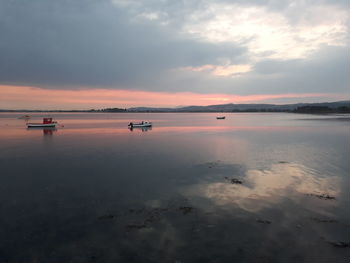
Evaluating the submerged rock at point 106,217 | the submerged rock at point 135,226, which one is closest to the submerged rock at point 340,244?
the submerged rock at point 135,226

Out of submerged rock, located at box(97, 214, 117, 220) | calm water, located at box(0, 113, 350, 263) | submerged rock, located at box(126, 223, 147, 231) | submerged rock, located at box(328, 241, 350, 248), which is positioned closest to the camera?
calm water, located at box(0, 113, 350, 263)

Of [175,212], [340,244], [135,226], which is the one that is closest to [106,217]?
[135,226]

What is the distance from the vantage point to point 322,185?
45.9 feet

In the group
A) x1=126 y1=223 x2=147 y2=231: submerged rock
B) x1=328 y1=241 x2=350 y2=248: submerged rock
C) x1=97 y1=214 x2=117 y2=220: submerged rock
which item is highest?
x1=97 y1=214 x2=117 y2=220: submerged rock

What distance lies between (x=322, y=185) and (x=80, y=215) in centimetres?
1260

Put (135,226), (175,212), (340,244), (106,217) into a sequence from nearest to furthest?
(340,244) → (135,226) → (106,217) → (175,212)

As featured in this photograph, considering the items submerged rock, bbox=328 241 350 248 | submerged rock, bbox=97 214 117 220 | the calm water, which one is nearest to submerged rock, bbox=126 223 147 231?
the calm water

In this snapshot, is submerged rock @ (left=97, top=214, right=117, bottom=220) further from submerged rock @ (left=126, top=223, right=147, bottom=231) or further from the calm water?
submerged rock @ (left=126, top=223, right=147, bottom=231)

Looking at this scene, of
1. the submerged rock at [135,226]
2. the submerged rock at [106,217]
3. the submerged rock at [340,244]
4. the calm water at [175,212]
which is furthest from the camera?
the submerged rock at [106,217]

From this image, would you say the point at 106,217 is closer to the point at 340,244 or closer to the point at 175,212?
the point at 175,212

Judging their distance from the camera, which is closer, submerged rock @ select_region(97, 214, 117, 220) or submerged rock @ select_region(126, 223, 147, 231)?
submerged rock @ select_region(126, 223, 147, 231)

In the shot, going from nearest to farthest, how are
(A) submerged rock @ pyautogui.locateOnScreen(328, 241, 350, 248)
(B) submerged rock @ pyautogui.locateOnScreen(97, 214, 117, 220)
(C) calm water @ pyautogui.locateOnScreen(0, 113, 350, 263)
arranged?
(C) calm water @ pyautogui.locateOnScreen(0, 113, 350, 263)
(A) submerged rock @ pyautogui.locateOnScreen(328, 241, 350, 248)
(B) submerged rock @ pyautogui.locateOnScreen(97, 214, 117, 220)

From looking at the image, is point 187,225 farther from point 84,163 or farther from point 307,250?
point 84,163

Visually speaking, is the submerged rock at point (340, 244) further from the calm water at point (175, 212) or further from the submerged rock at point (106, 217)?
the submerged rock at point (106, 217)
